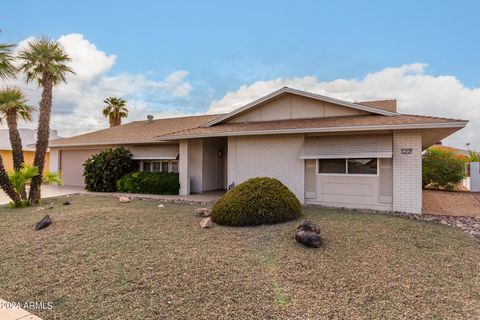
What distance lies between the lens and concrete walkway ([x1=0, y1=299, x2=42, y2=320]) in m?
3.60

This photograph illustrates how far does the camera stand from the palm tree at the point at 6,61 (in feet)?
31.3

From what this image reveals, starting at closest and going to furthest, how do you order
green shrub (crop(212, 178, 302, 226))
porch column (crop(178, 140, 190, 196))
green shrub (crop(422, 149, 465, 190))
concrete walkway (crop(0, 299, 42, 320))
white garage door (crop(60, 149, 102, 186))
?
concrete walkway (crop(0, 299, 42, 320)) → green shrub (crop(212, 178, 302, 226)) → porch column (crop(178, 140, 190, 196)) → green shrub (crop(422, 149, 465, 190)) → white garage door (crop(60, 149, 102, 186))

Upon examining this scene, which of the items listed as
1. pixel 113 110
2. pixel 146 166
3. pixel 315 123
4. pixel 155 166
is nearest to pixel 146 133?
pixel 146 166

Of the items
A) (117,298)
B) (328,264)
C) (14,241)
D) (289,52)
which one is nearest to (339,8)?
(289,52)

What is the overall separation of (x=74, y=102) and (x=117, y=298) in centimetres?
2324

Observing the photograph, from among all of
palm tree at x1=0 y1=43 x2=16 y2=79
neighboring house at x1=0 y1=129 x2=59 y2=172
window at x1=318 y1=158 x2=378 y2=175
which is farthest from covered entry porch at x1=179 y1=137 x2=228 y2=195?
neighboring house at x1=0 y1=129 x2=59 y2=172

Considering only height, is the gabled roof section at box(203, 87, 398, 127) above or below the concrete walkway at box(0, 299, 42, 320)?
above

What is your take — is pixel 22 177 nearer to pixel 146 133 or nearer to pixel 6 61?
pixel 6 61

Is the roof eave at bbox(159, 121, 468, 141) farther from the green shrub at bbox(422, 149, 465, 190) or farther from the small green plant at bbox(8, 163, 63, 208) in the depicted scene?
the green shrub at bbox(422, 149, 465, 190)

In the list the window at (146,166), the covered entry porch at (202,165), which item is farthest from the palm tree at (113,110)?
the covered entry porch at (202,165)

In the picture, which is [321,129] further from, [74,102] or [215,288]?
[74,102]

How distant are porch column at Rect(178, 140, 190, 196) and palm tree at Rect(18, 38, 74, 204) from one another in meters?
6.14

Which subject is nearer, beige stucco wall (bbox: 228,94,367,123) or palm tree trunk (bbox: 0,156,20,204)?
palm tree trunk (bbox: 0,156,20,204)

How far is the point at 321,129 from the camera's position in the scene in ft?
34.6
